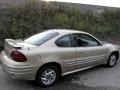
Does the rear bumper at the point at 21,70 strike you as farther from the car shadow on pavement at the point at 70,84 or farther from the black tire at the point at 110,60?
the black tire at the point at 110,60

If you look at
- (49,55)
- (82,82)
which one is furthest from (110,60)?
(49,55)

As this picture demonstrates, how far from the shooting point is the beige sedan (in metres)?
5.07

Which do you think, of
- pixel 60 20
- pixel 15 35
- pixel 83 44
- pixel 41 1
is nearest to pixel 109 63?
pixel 83 44

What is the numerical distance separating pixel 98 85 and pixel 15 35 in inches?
200

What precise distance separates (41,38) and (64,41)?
2.14ft

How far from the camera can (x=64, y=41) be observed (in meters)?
5.86

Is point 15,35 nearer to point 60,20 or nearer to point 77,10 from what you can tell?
point 60,20

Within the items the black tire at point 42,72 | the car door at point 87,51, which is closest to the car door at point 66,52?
the car door at point 87,51

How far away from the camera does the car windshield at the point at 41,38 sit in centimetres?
564

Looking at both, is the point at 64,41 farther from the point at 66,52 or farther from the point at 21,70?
the point at 21,70

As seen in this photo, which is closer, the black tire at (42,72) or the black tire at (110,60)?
the black tire at (42,72)

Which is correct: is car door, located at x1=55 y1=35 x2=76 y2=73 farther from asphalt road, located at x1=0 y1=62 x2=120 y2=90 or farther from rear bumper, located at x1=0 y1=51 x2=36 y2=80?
rear bumper, located at x1=0 y1=51 x2=36 y2=80

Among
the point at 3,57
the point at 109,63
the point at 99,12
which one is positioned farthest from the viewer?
the point at 99,12

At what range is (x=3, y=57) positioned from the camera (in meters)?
5.63
